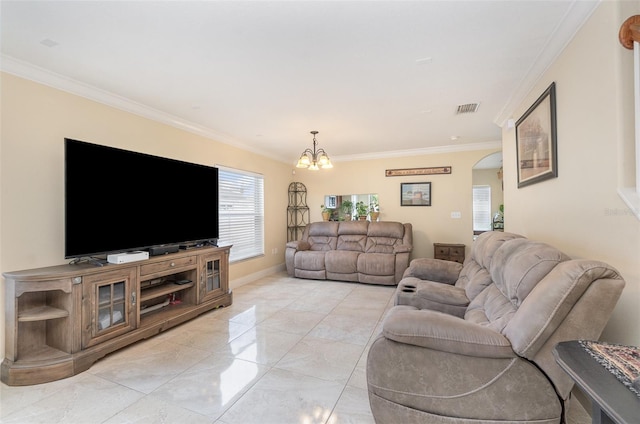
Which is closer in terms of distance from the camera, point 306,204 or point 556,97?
point 556,97

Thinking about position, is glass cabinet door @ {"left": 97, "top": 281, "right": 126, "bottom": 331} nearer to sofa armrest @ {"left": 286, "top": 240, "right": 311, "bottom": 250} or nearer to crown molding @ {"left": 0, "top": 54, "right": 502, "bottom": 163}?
crown molding @ {"left": 0, "top": 54, "right": 502, "bottom": 163}

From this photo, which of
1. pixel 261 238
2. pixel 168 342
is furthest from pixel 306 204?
pixel 168 342

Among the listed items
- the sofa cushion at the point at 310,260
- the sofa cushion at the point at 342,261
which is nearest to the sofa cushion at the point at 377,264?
the sofa cushion at the point at 342,261

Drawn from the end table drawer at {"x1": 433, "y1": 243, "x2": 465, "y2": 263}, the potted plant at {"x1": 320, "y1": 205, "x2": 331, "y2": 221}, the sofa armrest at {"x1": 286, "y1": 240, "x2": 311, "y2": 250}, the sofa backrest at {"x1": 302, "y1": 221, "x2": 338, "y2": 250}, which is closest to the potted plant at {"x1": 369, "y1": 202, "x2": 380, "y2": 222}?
the sofa backrest at {"x1": 302, "y1": 221, "x2": 338, "y2": 250}

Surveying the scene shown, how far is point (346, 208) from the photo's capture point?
20.3 feet

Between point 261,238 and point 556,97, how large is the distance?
15.4 feet

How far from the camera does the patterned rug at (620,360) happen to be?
80 cm

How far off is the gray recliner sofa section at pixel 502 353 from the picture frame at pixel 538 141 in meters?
1.01

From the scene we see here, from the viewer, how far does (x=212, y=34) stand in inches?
74.0

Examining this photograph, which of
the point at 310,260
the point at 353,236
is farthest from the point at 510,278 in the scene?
the point at 353,236

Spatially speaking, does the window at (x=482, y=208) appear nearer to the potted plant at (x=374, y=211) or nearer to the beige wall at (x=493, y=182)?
the beige wall at (x=493, y=182)

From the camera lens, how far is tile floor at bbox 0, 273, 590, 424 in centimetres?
169

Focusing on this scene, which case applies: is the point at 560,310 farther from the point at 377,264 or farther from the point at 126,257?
the point at 377,264

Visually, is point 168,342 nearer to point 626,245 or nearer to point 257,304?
point 257,304
